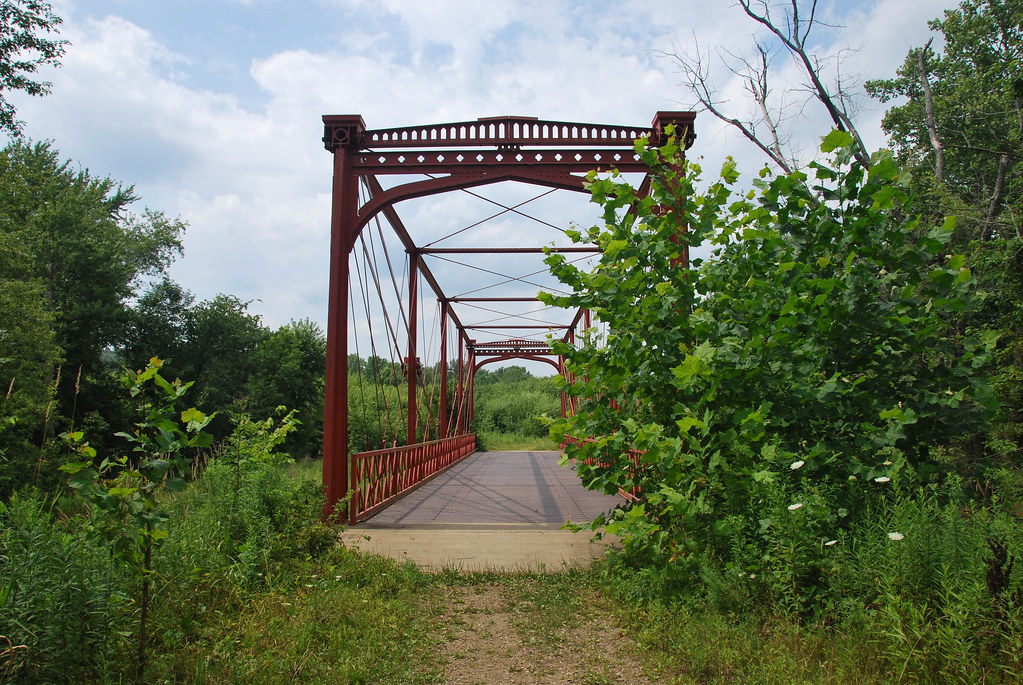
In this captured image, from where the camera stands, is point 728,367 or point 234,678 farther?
point 728,367

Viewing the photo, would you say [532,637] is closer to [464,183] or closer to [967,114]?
[464,183]

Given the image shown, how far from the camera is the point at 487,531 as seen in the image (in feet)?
21.1

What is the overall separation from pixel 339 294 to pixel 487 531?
2957mm

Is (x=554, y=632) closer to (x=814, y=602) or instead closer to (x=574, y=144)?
(x=814, y=602)

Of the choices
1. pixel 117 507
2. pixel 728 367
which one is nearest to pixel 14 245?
pixel 117 507

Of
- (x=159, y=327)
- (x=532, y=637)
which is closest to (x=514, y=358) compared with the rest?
(x=159, y=327)

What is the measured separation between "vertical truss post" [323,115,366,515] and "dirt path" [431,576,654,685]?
2.75 meters

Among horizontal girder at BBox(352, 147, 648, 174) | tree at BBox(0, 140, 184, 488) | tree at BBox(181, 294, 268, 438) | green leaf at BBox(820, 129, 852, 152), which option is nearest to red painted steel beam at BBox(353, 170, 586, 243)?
horizontal girder at BBox(352, 147, 648, 174)

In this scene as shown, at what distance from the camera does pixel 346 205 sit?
7.24m

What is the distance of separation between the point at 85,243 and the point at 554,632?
25373 millimetres

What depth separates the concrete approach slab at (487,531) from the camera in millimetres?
5281

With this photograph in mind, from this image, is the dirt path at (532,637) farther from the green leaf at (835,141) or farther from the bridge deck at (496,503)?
the green leaf at (835,141)

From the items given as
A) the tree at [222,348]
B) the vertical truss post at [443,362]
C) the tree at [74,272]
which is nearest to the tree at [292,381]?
the tree at [222,348]

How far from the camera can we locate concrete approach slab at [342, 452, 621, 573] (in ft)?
17.3
